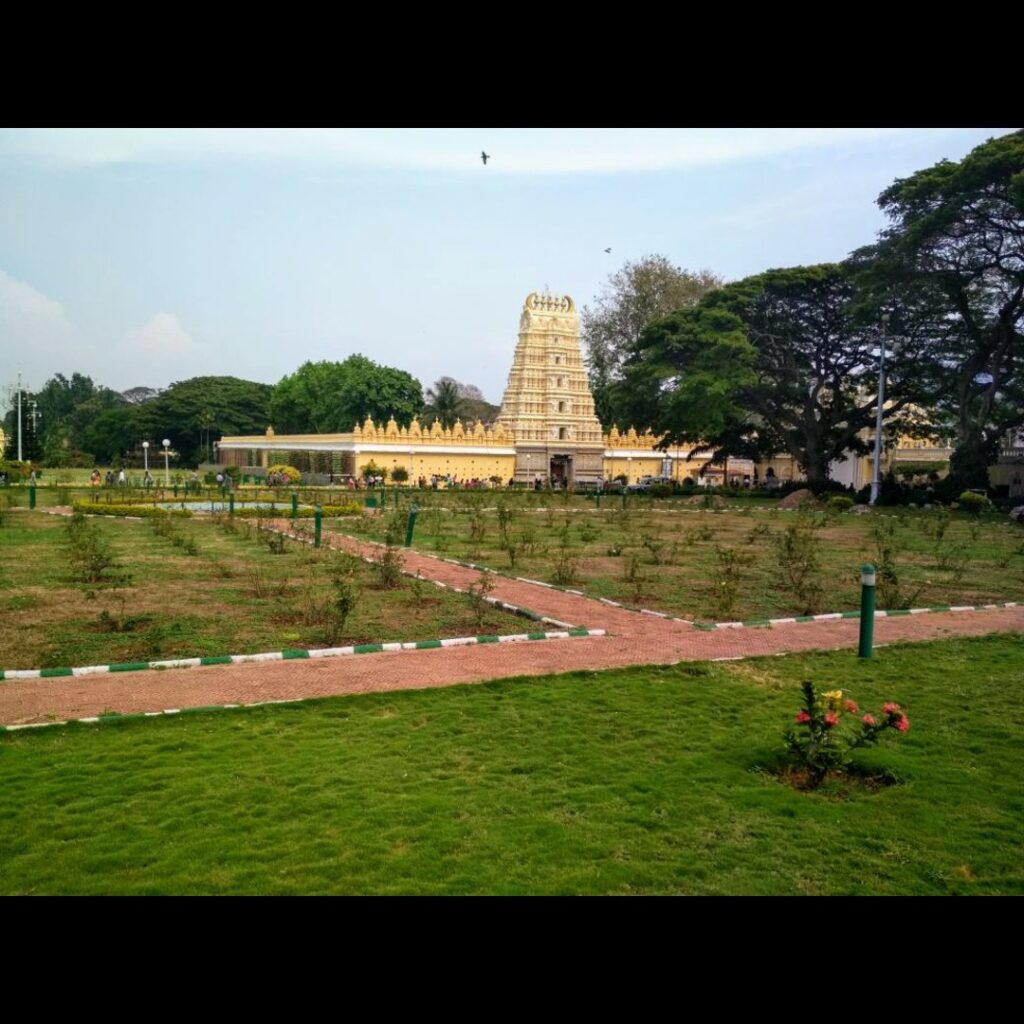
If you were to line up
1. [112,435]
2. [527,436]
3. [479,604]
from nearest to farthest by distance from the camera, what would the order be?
[479,604] → [527,436] → [112,435]

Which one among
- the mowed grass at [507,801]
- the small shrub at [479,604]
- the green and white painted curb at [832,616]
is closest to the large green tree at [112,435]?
the small shrub at [479,604]

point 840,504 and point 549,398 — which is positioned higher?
point 549,398

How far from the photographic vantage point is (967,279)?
3262 centimetres

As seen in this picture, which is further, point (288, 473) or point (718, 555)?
point (288, 473)

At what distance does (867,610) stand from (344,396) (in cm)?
→ 5310

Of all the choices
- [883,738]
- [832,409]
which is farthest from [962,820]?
[832,409]

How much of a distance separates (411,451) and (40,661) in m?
39.2

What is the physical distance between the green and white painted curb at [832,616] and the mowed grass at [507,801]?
2.93m

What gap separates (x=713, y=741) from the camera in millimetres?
6156

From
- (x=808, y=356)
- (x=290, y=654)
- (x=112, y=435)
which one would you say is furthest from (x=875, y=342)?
(x=112, y=435)

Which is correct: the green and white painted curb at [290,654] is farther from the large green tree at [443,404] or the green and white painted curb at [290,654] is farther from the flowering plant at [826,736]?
the large green tree at [443,404]

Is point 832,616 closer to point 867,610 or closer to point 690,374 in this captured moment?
point 867,610

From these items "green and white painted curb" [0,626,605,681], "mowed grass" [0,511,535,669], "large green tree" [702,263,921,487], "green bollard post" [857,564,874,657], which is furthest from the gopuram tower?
"green bollard post" [857,564,874,657]
